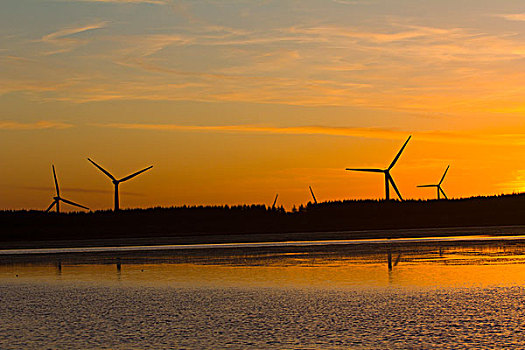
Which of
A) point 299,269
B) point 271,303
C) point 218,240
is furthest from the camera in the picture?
point 218,240

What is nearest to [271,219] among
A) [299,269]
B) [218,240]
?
[218,240]

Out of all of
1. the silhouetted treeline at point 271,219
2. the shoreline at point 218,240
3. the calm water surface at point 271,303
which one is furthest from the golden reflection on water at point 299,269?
the silhouetted treeline at point 271,219

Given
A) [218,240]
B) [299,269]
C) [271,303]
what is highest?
[218,240]

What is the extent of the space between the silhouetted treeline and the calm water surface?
122 ft

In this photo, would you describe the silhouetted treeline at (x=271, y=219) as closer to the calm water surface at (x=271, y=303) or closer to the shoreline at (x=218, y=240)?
the shoreline at (x=218, y=240)

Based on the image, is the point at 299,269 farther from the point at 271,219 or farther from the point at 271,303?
the point at 271,219

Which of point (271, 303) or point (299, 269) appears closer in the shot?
point (271, 303)

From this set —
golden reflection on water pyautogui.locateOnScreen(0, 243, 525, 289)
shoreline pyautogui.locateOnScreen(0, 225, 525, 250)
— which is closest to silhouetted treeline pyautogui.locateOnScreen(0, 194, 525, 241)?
shoreline pyautogui.locateOnScreen(0, 225, 525, 250)

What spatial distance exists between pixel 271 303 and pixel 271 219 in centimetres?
6165

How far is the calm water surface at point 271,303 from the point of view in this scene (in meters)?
13.7

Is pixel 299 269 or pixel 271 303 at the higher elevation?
pixel 299 269

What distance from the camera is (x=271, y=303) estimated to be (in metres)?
18.2

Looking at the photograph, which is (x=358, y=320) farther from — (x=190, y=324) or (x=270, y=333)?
(x=190, y=324)

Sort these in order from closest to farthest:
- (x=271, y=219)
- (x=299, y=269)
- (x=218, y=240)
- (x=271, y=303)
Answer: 1. (x=271, y=303)
2. (x=299, y=269)
3. (x=218, y=240)
4. (x=271, y=219)
